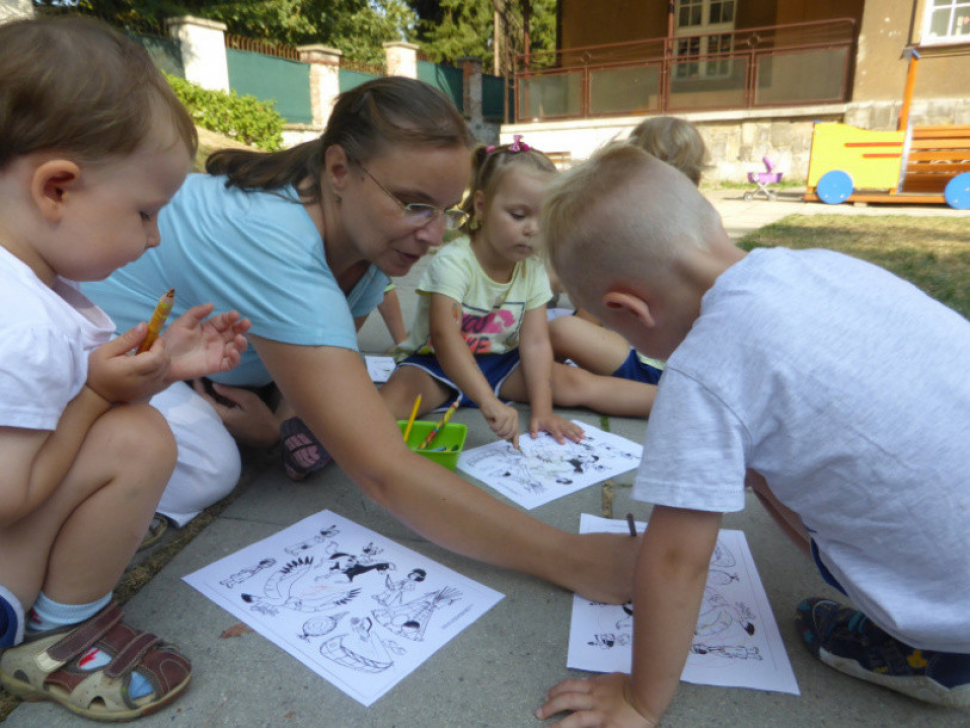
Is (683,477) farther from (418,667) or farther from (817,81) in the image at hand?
(817,81)

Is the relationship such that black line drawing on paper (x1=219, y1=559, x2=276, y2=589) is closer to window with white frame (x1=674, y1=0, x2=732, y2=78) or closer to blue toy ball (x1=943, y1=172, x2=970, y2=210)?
blue toy ball (x1=943, y1=172, x2=970, y2=210)

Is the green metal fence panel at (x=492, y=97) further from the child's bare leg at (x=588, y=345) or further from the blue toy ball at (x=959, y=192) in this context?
the child's bare leg at (x=588, y=345)

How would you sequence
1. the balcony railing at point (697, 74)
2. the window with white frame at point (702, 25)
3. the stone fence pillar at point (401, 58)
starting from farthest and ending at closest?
the stone fence pillar at point (401, 58)
the window with white frame at point (702, 25)
the balcony railing at point (697, 74)

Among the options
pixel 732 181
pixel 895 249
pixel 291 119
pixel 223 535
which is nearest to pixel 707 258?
pixel 223 535

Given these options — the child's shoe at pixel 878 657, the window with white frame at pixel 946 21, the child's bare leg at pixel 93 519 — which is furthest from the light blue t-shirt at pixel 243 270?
the window with white frame at pixel 946 21

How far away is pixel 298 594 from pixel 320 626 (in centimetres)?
10

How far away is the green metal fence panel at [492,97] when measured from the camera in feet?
52.6

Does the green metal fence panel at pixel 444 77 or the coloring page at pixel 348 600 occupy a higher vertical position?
the green metal fence panel at pixel 444 77

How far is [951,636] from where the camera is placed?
91 centimetres

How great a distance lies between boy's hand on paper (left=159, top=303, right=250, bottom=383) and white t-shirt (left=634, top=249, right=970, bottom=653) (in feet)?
2.39

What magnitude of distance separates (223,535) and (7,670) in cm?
49

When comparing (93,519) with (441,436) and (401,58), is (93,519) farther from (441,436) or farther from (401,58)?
(401,58)

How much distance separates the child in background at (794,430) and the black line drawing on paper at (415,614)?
0.90 feet

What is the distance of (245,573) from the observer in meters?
1.31
